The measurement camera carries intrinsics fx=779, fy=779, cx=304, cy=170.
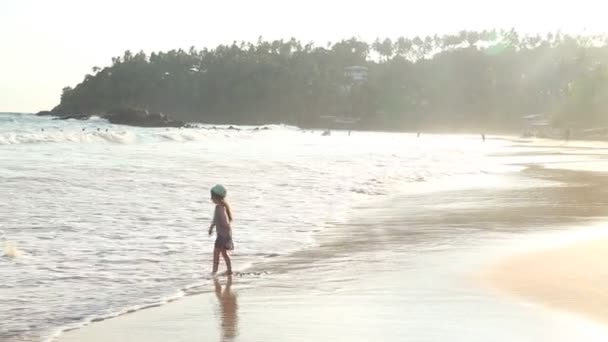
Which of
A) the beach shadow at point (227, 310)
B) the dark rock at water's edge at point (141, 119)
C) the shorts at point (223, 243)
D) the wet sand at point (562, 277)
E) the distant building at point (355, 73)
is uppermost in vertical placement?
the distant building at point (355, 73)

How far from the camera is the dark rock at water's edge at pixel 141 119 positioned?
103 m

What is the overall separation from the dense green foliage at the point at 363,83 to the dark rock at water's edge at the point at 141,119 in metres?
53.3

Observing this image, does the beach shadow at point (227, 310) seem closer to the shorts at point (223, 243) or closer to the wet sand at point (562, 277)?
the shorts at point (223, 243)

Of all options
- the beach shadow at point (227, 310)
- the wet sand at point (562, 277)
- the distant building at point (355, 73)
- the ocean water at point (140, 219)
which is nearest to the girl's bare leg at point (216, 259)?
the ocean water at point (140, 219)

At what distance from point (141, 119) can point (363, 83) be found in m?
61.3

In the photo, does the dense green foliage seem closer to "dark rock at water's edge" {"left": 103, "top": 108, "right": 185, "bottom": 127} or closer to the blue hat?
"dark rock at water's edge" {"left": 103, "top": 108, "right": 185, "bottom": 127}

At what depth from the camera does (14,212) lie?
545 inches

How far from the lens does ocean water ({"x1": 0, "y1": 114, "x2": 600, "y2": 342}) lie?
8.12 metres

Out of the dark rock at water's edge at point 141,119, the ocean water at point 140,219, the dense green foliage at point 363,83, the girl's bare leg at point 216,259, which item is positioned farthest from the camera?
the dense green foliage at point 363,83

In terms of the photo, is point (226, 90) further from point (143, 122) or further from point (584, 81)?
point (584, 81)

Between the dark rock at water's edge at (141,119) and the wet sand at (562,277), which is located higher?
the dark rock at water's edge at (141,119)

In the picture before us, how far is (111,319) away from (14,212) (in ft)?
24.6

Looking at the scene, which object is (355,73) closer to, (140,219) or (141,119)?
(141,119)

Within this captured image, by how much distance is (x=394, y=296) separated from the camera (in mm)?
7805
